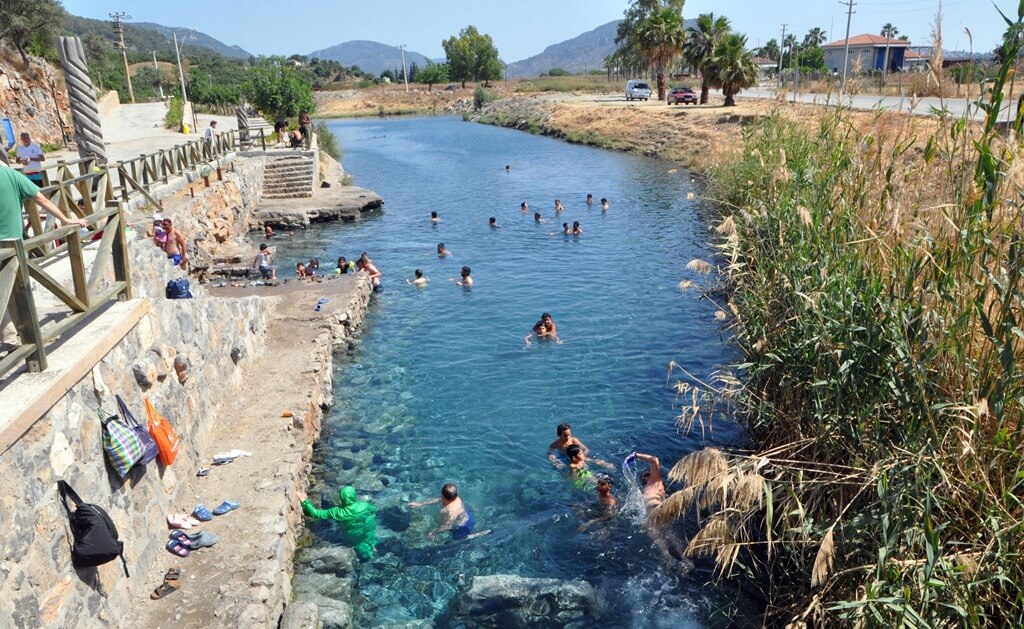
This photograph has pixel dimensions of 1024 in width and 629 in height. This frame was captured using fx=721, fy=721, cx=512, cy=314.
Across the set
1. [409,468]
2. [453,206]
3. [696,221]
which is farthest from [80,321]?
[453,206]

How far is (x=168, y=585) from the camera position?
6984 millimetres

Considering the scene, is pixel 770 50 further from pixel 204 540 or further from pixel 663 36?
pixel 204 540

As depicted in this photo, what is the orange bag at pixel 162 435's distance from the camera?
25.3 ft

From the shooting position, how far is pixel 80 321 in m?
7.29

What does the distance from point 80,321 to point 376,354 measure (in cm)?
805

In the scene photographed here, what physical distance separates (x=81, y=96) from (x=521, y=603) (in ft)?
44.3

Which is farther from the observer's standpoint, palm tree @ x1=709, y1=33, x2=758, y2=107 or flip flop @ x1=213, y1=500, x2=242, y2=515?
palm tree @ x1=709, y1=33, x2=758, y2=107

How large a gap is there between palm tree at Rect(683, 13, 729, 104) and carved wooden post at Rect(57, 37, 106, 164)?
41278 millimetres

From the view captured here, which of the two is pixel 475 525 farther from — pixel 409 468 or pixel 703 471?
pixel 703 471

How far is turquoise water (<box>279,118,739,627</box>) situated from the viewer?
852 cm

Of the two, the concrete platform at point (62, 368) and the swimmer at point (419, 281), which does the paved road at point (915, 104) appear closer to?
the concrete platform at point (62, 368)

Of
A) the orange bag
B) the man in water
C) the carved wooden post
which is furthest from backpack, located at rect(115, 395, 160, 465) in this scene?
the carved wooden post

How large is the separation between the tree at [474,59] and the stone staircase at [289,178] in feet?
306

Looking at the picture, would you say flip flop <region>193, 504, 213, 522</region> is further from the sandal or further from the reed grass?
the reed grass
